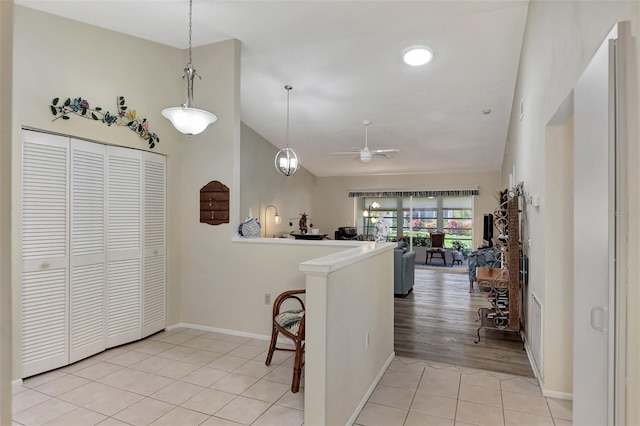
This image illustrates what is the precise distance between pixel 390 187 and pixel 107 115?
7736 millimetres

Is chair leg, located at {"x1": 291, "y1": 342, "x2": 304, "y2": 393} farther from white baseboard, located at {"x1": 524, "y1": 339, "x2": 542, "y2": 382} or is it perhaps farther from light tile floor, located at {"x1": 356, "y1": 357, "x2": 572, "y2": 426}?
white baseboard, located at {"x1": 524, "y1": 339, "x2": 542, "y2": 382}

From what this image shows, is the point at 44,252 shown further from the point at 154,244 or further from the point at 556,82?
the point at 556,82

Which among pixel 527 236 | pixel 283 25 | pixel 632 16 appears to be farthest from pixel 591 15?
pixel 283 25

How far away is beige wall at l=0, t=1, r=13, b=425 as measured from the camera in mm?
665

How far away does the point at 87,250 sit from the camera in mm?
3172

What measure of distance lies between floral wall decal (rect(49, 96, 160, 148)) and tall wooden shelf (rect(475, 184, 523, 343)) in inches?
152

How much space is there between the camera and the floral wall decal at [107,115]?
116 inches

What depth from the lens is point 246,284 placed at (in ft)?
12.4

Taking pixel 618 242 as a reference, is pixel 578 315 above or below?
below

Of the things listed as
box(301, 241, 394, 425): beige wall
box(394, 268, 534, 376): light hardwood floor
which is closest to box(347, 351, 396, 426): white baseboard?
box(301, 241, 394, 425): beige wall

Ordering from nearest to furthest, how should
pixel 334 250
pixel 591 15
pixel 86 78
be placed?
pixel 591 15, pixel 86 78, pixel 334 250

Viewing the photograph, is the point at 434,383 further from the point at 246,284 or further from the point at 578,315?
the point at 246,284

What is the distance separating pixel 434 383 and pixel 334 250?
1425mm

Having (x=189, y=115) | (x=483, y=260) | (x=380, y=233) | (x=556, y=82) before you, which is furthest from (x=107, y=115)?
(x=483, y=260)
